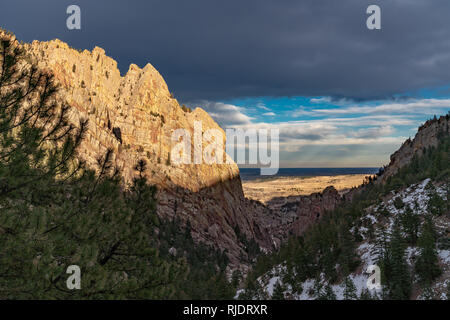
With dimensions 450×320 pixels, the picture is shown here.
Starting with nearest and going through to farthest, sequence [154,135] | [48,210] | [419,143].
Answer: [48,210] → [419,143] → [154,135]

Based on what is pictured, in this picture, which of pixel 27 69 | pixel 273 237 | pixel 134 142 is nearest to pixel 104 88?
pixel 134 142

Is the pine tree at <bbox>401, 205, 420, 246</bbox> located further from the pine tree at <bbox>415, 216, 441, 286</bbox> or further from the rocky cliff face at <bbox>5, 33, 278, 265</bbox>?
the rocky cliff face at <bbox>5, 33, 278, 265</bbox>

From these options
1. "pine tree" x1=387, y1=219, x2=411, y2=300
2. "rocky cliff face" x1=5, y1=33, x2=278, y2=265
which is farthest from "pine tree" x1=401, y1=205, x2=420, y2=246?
"rocky cliff face" x1=5, y1=33, x2=278, y2=265

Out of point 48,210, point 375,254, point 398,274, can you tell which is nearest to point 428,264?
point 398,274

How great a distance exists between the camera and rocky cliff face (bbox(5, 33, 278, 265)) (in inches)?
4751

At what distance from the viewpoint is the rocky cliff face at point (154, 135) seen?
12069 cm

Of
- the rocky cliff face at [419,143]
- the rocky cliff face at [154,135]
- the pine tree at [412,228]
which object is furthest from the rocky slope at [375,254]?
the rocky cliff face at [154,135]

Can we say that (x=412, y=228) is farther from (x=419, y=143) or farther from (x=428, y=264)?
(x=419, y=143)

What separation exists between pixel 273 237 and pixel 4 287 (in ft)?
568

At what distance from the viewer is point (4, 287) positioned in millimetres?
11258

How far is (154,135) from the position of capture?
14112 centimetres
